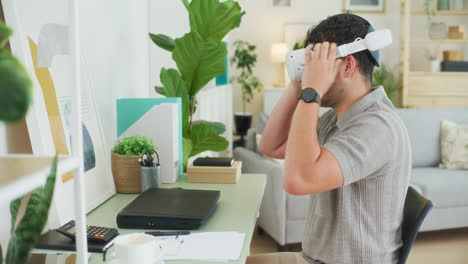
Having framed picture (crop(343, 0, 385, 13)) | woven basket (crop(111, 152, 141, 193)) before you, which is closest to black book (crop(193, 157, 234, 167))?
woven basket (crop(111, 152, 141, 193))

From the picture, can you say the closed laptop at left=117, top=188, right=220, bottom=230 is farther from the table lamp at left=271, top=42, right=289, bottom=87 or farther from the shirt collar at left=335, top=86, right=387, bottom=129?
the table lamp at left=271, top=42, right=289, bottom=87

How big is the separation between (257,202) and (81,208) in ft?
2.87

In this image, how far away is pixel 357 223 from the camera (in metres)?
1.42

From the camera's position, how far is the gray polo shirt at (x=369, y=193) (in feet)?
4.45

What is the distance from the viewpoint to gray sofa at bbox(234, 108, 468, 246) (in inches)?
128

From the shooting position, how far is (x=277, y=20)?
6547mm

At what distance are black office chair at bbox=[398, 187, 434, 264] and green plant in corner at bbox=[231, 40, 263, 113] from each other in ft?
15.7

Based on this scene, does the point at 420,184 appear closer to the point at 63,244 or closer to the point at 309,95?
the point at 309,95

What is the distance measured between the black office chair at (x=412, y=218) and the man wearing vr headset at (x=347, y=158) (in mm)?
24

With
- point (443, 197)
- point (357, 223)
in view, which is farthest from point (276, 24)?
point (357, 223)

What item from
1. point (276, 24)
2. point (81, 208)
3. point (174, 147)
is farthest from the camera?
point (276, 24)

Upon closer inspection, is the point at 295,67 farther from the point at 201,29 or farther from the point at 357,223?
the point at 201,29

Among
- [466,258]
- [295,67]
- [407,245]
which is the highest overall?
[295,67]

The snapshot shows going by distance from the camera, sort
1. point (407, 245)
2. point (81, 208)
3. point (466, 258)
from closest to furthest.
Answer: point (81, 208) → point (407, 245) → point (466, 258)
